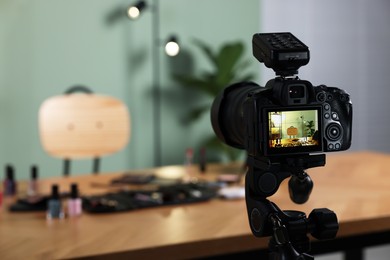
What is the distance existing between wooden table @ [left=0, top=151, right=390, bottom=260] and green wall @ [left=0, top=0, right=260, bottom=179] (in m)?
1.93

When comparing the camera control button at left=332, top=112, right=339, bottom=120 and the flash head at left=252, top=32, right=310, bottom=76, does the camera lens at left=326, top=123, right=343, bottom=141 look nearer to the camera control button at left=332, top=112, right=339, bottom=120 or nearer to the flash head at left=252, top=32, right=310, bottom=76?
the camera control button at left=332, top=112, right=339, bottom=120

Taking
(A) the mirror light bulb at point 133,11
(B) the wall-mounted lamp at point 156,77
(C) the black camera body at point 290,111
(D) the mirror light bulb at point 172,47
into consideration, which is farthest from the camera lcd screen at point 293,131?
(B) the wall-mounted lamp at point 156,77

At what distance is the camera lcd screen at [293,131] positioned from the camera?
108 cm

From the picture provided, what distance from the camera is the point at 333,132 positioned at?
113cm

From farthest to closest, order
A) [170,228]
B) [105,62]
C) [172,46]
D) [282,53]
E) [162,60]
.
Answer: [162,60], [105,62], [172,46], [170,228], [282,53]

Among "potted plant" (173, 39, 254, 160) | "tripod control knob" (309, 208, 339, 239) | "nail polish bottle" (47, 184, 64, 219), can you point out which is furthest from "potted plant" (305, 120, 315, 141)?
"potted plant" (173, 39, 254, 160)

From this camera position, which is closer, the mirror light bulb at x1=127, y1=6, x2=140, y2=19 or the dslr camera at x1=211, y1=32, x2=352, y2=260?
the dslr camera at x1=211, y1=32, x2=352, y2=260

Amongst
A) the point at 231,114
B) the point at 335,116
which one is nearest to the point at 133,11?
the point at 231,114

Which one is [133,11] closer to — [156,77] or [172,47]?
[172,47]

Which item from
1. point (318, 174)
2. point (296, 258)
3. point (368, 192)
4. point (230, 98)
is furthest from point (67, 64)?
point (296, 258)

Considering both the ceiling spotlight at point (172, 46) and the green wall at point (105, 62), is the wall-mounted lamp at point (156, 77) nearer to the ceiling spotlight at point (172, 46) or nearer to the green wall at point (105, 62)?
the green wall at point (105, 62)

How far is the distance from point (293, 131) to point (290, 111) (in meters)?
0.04

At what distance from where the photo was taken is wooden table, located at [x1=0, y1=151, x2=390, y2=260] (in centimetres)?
185

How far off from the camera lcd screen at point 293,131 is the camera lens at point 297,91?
2 cm
